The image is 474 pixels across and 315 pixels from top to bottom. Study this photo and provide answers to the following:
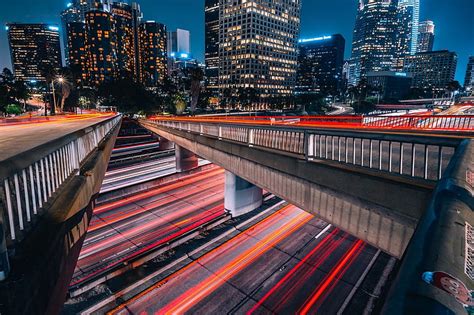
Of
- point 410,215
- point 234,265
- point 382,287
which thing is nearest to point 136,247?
point 234,265

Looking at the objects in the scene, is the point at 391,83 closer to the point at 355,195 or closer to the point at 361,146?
the point at 361,146

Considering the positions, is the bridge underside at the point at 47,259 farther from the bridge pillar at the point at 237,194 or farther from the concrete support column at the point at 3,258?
the bridge pillar at the point at 237,194

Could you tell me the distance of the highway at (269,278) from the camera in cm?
1358

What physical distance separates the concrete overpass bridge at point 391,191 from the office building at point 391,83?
19638cm

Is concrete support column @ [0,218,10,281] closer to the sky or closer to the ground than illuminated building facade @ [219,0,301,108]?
closer to the ground

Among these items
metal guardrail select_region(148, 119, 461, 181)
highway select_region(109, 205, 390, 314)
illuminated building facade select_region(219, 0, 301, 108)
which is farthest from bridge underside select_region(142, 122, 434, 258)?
illuminated building facade select_region(219, 0, 301, 108)

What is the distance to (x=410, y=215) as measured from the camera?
4953mm

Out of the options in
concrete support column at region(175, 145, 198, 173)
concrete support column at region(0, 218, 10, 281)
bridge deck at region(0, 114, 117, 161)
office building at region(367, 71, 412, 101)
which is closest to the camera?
concrete support column at region(0, 218, 10, 281)

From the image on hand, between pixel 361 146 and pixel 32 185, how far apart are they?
22.6ft

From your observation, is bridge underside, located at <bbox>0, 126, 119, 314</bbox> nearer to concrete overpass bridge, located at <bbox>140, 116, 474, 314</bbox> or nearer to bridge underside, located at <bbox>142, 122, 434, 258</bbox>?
concrete overpass bridge, located at <bbox>140, 116, 474, 314</bbox>

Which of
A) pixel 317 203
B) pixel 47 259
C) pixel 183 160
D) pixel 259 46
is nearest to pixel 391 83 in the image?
pixel 259 46

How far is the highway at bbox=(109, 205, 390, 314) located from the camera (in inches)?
535

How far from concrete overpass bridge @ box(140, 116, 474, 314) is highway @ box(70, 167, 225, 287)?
9043 millimetres

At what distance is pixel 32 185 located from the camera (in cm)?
430
